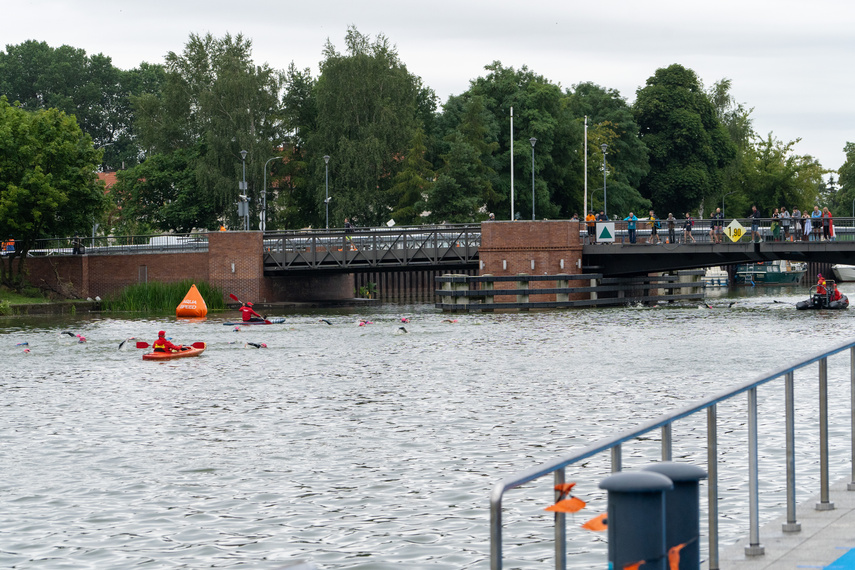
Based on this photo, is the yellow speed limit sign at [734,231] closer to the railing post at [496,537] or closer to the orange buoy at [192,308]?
the orange buoy at [192,308]

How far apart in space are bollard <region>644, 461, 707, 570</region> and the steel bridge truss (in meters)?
50.8

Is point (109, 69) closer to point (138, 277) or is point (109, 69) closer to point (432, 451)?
point (138, 277)

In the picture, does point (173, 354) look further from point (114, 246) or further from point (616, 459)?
point (114, 246)

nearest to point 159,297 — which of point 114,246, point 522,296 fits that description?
point 114,246

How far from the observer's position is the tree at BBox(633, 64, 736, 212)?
94.8 meters

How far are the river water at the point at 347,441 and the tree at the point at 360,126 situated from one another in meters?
39.7

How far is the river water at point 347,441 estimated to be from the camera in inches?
439

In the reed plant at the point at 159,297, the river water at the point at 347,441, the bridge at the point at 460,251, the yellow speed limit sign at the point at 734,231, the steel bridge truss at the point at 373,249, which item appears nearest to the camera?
the river water at the point at 347,441

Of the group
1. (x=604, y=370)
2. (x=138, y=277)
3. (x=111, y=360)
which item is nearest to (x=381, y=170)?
(x=138, y=277)

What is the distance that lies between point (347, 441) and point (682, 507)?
37.8 feet

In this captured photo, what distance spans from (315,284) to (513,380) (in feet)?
141

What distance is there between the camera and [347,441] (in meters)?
17.1

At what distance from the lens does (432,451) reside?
15984mm

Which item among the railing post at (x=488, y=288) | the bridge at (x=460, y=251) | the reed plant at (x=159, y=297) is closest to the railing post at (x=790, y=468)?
the bridge at (x=460, y=251)
